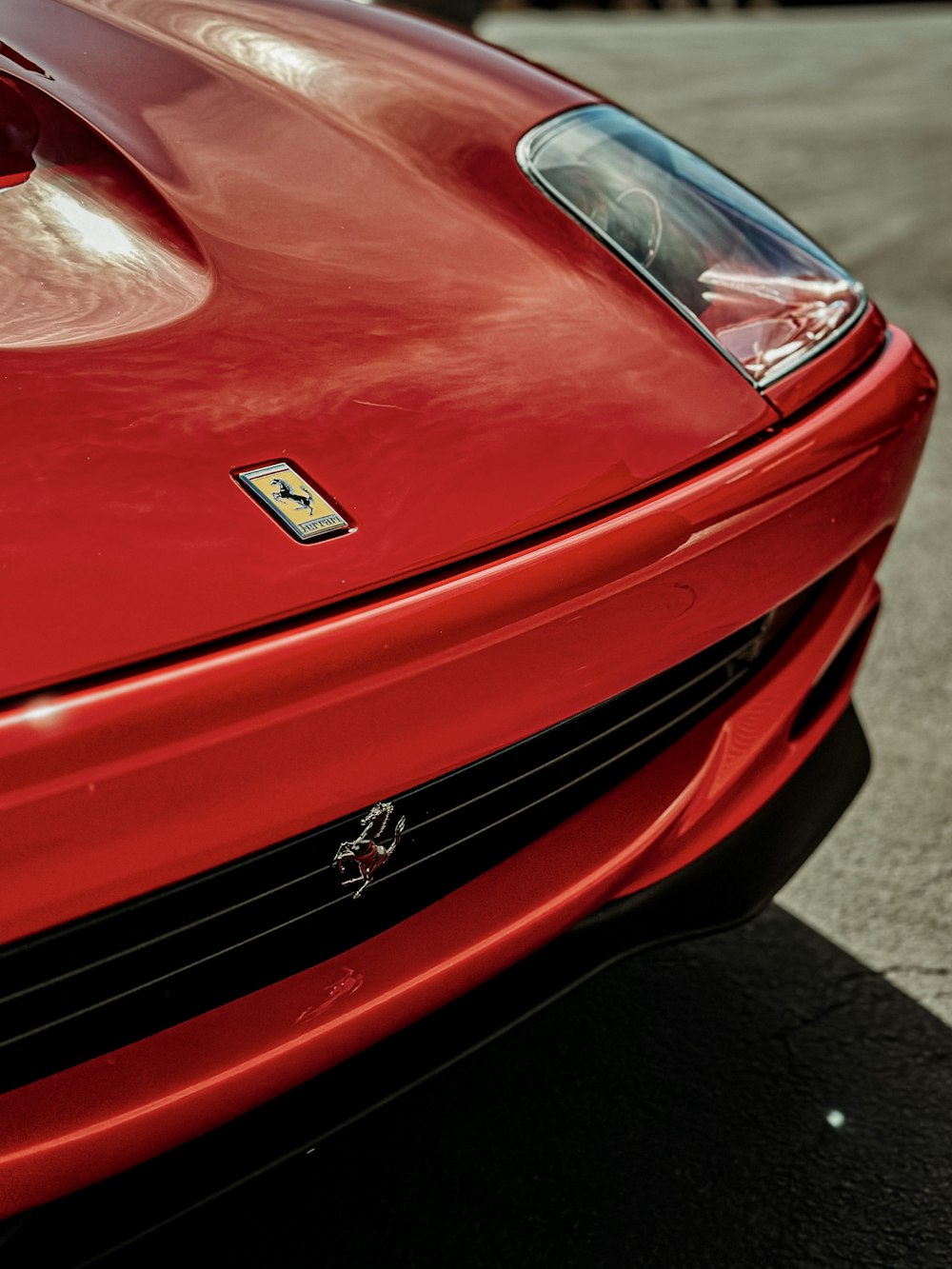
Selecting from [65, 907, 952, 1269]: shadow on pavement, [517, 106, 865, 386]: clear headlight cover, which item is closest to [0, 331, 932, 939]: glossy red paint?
[517, 106, 865, 386]: clear headlight cover

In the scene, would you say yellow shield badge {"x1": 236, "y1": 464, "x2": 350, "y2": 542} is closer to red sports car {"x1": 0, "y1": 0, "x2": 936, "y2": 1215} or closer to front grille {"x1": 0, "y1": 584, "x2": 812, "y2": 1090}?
red sports car {"x1": 0, "y1": 0, "x2": 936, "y2": 1215}

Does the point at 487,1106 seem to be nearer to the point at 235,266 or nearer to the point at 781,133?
the point at 235,266

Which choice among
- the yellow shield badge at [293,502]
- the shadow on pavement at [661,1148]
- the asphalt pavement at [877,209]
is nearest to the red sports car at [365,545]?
the yellow shield badge at [293,502]

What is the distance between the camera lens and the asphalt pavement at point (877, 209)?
7.46 ft

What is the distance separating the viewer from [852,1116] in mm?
1832

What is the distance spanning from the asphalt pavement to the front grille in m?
0.93

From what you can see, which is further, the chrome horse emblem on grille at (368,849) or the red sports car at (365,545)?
the chrome horse emblem on grille at (368,849)

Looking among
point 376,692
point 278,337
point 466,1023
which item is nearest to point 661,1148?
point 466,1023

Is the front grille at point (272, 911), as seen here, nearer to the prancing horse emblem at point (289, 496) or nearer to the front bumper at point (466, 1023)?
the front bumper at point (466, 1023)

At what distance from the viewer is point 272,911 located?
4.00 ft

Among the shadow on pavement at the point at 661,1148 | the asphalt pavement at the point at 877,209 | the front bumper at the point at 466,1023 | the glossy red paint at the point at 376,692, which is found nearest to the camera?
the glossy red paint at the point at 376,692

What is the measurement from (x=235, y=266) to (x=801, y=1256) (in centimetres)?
132

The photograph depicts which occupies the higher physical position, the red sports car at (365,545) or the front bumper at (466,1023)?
the red sports car at (365,545)

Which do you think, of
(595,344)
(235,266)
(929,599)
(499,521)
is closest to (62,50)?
(235,266)
